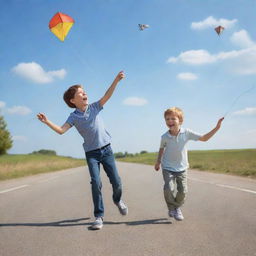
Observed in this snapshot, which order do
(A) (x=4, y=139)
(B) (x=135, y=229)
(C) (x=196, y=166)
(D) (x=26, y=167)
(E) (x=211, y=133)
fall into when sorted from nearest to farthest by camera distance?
(B) (x=135, y=229) → (E) (x=211, y=133) → (C) (x=196, y=166) → (D) (x=26, y=167) → (A) (x=4, y=139)

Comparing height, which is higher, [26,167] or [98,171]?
[26,167]

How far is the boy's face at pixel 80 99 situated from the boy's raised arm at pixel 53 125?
35 cm

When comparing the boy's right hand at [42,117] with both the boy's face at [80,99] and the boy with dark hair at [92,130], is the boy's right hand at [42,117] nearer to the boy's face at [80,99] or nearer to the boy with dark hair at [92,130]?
the boy with dark hair at [92,130]

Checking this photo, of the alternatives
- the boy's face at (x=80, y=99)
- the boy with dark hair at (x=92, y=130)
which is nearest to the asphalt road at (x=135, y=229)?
the boy with dark hair at (x=92, y=130)

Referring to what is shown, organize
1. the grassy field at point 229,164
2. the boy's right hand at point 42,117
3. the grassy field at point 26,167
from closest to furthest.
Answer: the boy's right hand at point 42,117 → the grassy field at point 229,164 → the grassy field at point 26,167

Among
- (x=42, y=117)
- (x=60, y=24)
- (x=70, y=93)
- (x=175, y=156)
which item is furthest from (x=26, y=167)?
(x=175, y=156)

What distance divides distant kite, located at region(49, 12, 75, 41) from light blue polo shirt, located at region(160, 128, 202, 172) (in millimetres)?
2765

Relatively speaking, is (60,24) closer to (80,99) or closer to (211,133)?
(80,99)

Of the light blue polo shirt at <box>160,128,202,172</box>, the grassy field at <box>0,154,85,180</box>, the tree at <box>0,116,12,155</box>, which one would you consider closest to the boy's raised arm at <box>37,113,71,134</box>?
the light blue polo shirt at <box>160,128,202,172</box>

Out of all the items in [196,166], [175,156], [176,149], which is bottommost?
[196,166]

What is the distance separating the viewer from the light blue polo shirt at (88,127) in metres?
5.28

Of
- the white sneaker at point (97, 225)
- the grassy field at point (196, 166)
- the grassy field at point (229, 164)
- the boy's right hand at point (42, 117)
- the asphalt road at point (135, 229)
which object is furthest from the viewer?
the grassy field at point (196, 166)

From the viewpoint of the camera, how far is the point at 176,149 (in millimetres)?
5312

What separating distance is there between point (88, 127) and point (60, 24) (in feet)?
7.90
